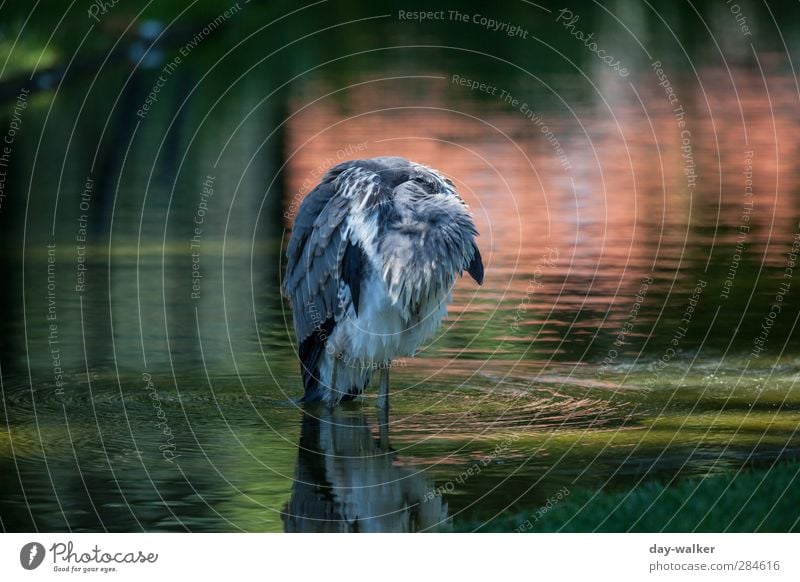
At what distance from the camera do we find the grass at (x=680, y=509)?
388 inches

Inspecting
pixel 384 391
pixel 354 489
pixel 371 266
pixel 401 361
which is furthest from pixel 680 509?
pixel 401 361

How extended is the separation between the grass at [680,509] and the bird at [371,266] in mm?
2340

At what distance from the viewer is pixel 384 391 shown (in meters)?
12.2

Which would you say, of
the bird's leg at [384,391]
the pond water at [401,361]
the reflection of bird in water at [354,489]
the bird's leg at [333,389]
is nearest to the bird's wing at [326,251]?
the bird's leg at [333,389]

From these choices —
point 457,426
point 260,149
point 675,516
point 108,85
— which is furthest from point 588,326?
point 108,85

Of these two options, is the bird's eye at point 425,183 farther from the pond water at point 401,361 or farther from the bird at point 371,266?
the pond water at point 401,361

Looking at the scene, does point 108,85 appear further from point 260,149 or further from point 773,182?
point 773,182

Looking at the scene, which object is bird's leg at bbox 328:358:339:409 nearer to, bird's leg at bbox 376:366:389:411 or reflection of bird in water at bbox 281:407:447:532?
bird's leg at bbox 376:366:389:411

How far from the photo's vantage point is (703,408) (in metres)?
12.3

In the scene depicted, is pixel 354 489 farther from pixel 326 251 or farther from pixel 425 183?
pixel 425 183

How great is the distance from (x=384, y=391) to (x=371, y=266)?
1039 mm

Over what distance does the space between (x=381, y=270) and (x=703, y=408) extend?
2867 millimetres

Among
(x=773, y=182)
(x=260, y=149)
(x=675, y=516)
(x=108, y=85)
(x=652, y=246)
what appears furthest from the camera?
→ (x=108, y=85)

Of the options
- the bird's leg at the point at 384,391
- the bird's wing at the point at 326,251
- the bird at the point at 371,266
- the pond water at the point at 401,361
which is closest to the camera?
the pond water at the point at 401,361
